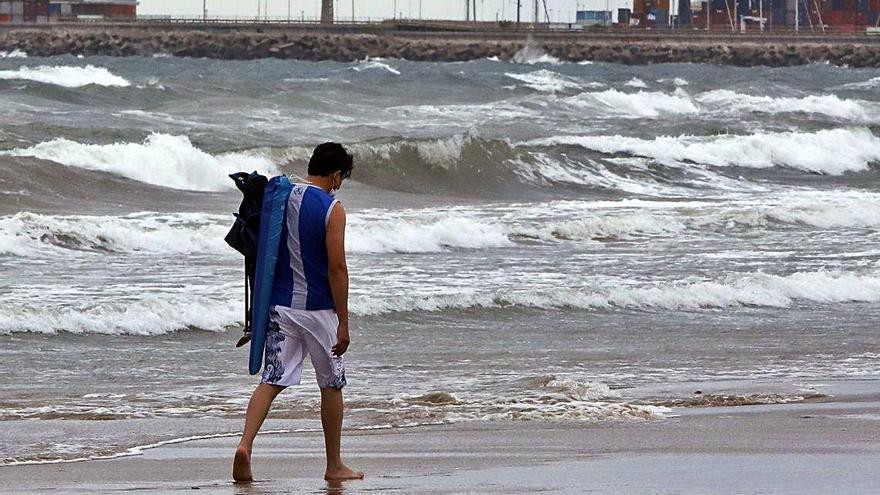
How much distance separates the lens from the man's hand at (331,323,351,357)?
603 centimetres

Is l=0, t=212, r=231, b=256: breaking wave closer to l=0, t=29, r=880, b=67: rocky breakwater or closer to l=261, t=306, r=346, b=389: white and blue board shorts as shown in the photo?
l=261, t=306, r=346, b=389: white and blue board shorts

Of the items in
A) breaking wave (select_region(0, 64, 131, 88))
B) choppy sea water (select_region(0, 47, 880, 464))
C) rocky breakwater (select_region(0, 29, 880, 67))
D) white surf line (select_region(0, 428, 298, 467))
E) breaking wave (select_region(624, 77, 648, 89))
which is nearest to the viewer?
white surf line (select_region(0, 428, 298, 467))

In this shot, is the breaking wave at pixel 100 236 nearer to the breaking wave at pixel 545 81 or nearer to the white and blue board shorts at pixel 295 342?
the white and blue board shorts at pixel 295 342

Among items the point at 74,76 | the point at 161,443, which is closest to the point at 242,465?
the point at 161,443

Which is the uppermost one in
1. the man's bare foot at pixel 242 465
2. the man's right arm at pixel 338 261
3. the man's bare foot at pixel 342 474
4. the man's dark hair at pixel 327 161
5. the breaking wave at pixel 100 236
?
the man's dark hair at pixel 327 161

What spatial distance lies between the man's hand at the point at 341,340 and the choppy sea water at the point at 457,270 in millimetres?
1344

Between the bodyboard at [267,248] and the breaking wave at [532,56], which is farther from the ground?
the breaking wave at [532,56]

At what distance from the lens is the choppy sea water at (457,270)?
8734mm

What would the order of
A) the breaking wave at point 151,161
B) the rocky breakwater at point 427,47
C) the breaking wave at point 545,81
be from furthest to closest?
the rocky breakwater at point 427,47 < the breaking wave at point 545,81 < the breaking wave at point 151,161

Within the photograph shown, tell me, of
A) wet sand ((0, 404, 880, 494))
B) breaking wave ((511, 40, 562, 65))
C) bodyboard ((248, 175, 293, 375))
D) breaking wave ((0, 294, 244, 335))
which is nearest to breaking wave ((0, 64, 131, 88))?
breaking wave ((511, 40, 562, 65))

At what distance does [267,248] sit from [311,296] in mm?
230

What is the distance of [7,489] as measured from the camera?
5926mm

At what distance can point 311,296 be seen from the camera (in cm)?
604

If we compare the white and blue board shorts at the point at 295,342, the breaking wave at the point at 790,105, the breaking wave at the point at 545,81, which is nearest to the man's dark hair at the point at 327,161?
the white and blue board shorts at the point at 295,342
